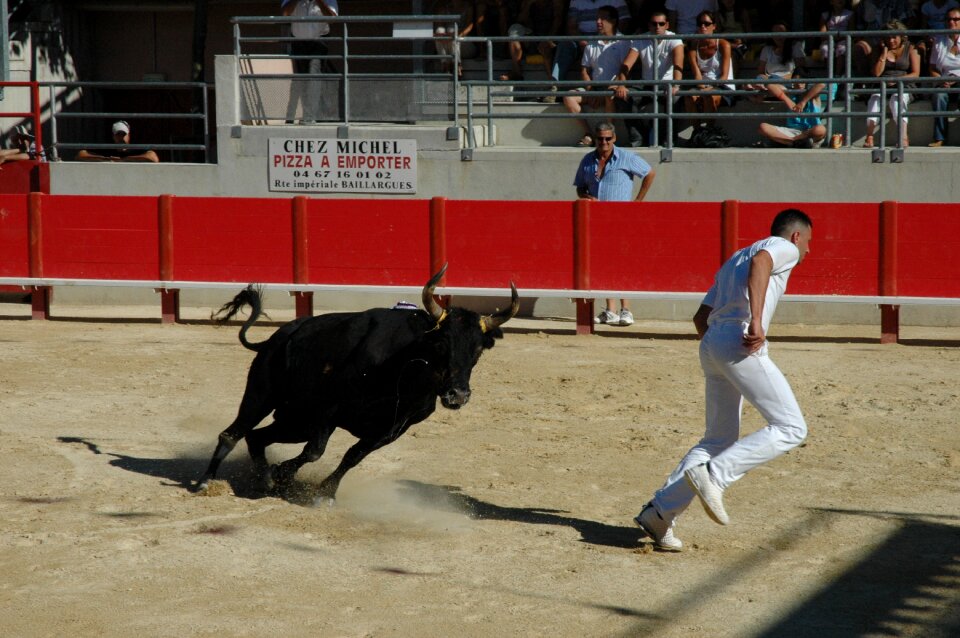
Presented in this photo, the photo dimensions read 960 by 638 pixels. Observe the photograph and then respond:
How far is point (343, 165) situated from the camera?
14.1m

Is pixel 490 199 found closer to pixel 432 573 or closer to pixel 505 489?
pixel 505 489

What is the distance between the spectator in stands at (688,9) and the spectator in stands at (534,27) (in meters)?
1.38

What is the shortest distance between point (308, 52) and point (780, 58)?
5518 mm

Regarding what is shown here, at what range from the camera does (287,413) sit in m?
6.94

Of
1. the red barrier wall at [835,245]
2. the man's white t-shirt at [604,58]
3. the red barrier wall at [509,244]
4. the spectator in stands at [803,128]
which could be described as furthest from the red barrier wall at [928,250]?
the man's white t-shirt at [604,58]

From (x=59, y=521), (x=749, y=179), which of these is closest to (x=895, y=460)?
(x=59, y=521)

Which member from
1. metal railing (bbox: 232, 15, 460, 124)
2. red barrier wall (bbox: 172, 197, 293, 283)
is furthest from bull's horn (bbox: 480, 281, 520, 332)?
metal railing (bbox: 232, 15, 460, 124)

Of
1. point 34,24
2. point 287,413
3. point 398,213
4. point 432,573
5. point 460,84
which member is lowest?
point 432,573

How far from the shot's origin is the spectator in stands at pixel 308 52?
47.8 ft

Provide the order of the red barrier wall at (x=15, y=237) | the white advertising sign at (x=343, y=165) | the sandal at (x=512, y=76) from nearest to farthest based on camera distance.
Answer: the red barrier wall at (x=15, y=237)
the white advertising sign at (x=343, y=165)
the sandal at (x=512, y=76)

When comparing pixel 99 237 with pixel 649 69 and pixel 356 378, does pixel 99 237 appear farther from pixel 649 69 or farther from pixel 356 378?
pixel 356 378

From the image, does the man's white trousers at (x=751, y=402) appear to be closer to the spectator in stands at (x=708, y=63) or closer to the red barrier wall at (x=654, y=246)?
the red barrier wall at (x=654, y=246)

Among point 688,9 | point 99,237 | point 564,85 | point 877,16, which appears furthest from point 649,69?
point 99,237

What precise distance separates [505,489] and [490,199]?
716 cm
